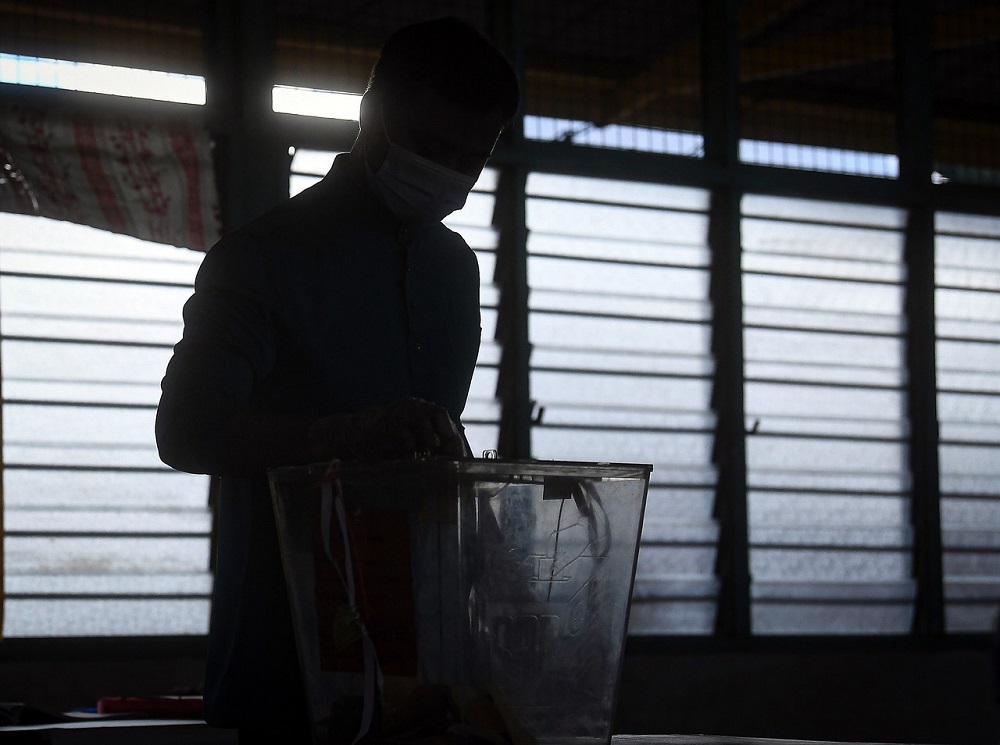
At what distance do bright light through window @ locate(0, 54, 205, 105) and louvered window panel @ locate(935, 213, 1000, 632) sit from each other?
11.0 ft

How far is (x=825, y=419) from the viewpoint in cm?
549

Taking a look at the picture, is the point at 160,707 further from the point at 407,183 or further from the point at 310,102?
the point at 310,102

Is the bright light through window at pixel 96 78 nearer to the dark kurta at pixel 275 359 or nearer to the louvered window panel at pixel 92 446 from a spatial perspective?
the louvered window panel at pixel 92 446

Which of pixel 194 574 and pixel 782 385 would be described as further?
pixel 782 385

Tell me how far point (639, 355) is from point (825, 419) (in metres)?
0.92

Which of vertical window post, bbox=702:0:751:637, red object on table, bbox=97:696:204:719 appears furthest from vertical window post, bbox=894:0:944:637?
red object on table, bbox=97:696:204:719

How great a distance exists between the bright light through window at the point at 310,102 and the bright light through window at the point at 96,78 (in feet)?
0.98

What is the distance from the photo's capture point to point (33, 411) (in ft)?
14.4

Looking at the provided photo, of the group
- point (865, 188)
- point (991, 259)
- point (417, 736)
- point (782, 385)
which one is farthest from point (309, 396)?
point (991, 259)

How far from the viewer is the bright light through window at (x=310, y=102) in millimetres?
4711

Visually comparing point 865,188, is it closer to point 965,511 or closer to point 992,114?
point 992,114

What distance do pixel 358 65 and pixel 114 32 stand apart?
2.92 feet

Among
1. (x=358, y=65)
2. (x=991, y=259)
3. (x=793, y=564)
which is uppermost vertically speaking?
(x=358, y=65)

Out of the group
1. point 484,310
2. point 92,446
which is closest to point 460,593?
point 92,446
